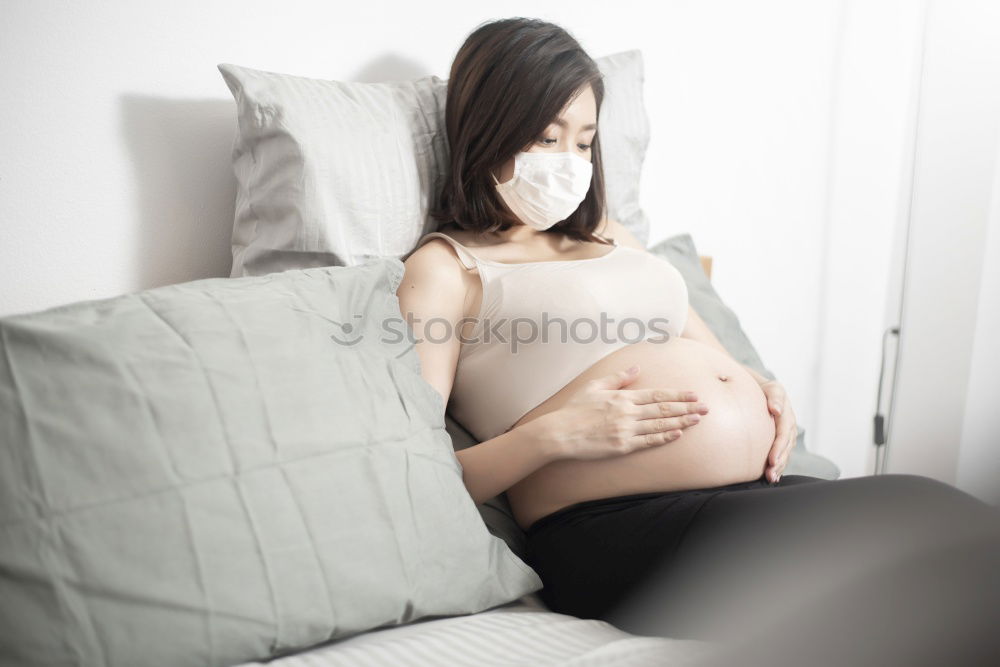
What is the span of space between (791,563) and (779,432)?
1.46 feet

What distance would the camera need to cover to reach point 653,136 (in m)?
1.90

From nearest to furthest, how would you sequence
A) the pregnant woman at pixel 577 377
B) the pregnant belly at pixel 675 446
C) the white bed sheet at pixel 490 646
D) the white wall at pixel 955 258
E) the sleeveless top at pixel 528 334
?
the white bed sheet at pixel 490 646
the pregnant woman at pixel 577 377
the pregnant belly at pixel 675 446
the sleeveless top at pixel 528 334
the white wall at pixel 955 258

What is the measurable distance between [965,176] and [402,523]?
1758mm

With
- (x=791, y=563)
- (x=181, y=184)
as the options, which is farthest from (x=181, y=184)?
(x=791, y=563)

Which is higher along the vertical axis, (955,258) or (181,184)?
(181,184)

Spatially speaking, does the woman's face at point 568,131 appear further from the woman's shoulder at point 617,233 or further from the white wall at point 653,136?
the white wall at point 653,136

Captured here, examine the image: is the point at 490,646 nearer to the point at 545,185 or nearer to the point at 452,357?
the point at 452,357

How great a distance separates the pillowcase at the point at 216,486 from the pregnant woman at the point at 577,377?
16cm

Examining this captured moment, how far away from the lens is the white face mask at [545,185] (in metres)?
1.29

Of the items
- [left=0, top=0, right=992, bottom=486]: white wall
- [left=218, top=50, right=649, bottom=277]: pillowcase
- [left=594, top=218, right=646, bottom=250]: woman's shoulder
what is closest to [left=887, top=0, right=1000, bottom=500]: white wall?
[left=0, top=0, right=992, bottom=486]: white wall

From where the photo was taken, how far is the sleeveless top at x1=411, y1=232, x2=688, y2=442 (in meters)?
1.22

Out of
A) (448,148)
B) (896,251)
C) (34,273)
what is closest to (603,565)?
(448,148)

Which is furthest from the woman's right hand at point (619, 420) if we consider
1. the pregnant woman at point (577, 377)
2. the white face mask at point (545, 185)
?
the white face mask at point (545, 185)

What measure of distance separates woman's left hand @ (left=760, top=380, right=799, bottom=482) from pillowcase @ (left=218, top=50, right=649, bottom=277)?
60 cm
